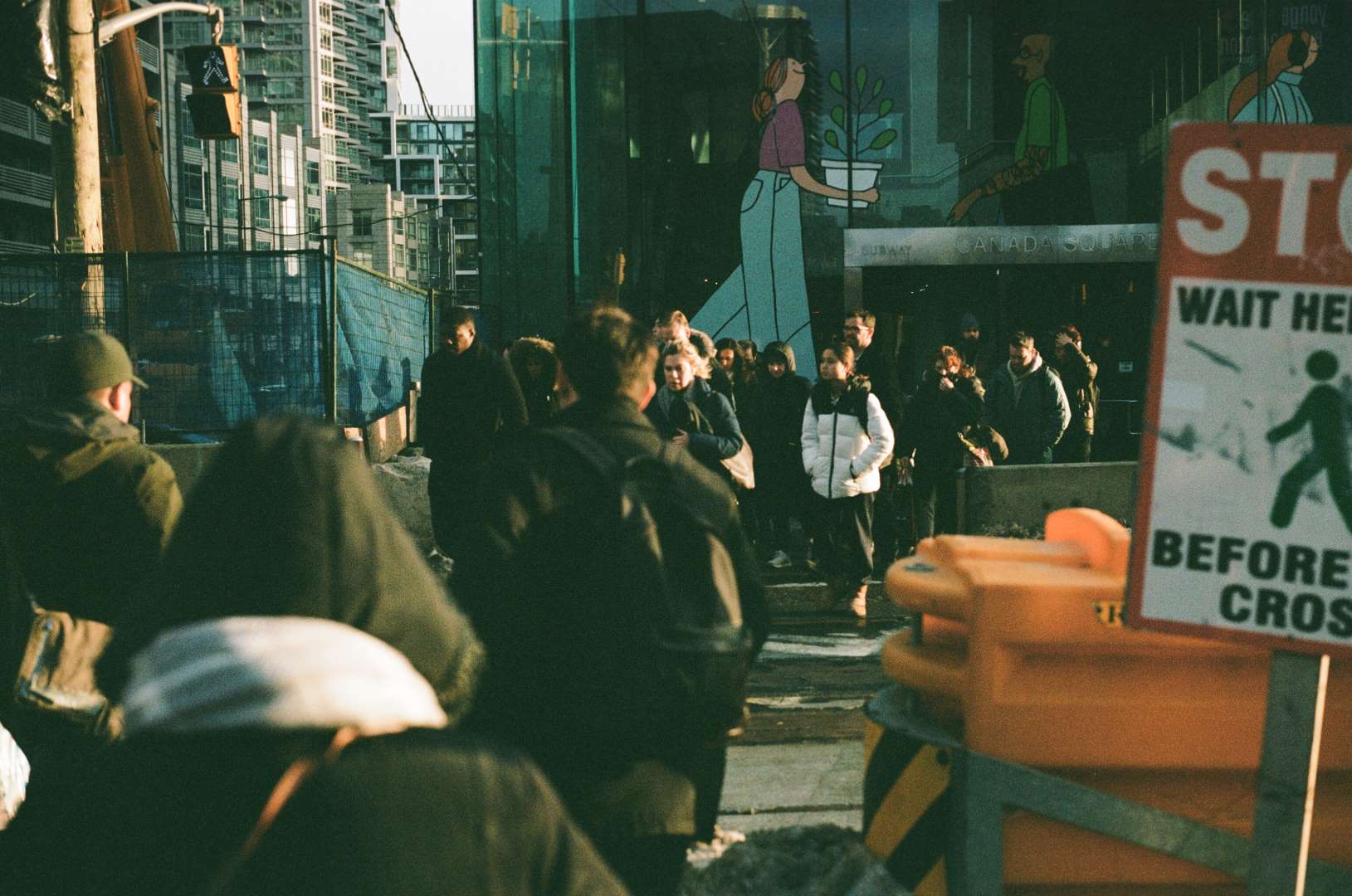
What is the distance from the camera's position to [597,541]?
121 inches

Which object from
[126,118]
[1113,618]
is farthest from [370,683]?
[126,118]

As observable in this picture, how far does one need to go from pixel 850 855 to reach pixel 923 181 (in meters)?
18.3

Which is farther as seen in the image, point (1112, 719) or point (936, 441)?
point (936, 441)

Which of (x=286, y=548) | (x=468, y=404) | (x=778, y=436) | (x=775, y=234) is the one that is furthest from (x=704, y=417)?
(x=775, y=234)

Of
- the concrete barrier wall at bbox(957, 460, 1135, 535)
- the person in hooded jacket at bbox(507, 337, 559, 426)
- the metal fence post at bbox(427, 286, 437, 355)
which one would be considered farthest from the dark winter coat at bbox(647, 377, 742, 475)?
the metal fence post at bbox(427, 286, 437, 355)

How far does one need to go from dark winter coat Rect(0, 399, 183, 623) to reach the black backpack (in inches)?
58.0

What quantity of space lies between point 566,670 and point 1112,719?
1.24m

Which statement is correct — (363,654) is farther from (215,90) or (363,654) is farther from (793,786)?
(215,90)

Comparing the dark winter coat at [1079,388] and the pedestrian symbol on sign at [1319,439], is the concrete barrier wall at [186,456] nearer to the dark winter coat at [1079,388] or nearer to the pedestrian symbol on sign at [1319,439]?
the dark winter coat at [1079,388]

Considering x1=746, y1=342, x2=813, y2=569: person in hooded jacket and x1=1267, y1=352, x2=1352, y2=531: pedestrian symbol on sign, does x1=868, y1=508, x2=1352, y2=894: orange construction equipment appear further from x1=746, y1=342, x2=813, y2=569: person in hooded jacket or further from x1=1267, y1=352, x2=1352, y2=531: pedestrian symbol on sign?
x1=746, y1=342, x2=813, y2=569: person in hooded jacket

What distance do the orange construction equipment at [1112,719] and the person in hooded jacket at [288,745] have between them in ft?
6.34

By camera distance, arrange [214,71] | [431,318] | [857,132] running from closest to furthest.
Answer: [431,318]
[214,71]
[857,132]

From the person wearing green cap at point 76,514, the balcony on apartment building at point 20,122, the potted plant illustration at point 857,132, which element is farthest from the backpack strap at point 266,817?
the balcony on apartment building at point 20,122

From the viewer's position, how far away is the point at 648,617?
9.88ft
